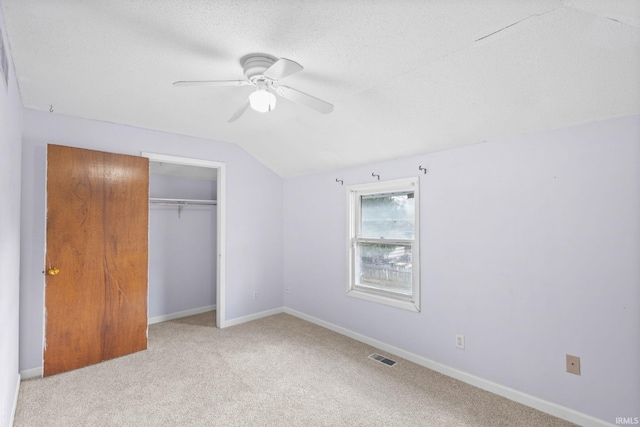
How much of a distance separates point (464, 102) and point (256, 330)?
3.42 metres

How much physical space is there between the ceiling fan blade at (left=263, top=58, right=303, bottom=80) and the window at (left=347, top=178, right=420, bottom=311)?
185 cm

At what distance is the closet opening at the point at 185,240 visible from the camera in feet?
13.6

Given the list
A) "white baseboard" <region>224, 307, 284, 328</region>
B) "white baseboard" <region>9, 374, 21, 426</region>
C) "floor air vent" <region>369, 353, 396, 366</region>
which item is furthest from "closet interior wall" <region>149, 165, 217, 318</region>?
"floor air vent" <region>369, 353, 396, 366</region>

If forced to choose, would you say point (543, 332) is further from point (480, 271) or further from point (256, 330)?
point (256, 330)

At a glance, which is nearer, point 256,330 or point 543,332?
point 543,332

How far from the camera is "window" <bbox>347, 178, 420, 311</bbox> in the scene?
3191 millimetres

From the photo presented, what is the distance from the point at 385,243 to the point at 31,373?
3610mm

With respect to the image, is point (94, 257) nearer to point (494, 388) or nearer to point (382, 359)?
point (382, 359)

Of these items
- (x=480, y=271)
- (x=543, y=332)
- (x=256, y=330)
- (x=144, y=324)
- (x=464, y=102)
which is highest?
(x=464, y=102)

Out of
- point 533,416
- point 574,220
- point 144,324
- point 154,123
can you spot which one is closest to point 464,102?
point 574,220

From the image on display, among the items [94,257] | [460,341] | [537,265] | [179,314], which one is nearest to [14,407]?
[94,257]

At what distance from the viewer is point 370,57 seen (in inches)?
77.0

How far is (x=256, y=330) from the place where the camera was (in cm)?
392

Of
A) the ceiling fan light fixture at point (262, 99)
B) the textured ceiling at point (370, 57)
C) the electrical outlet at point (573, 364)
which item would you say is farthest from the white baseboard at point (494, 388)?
the ceiling fan light fixture at point (262, 99)
